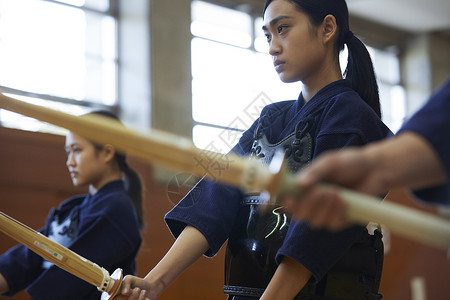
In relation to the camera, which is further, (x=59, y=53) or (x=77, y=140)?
(x=59, y=53)

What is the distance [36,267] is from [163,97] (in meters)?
3.06

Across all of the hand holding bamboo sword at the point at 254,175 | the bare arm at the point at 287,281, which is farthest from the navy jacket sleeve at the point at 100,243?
the hand holding bamboo sword at the point at 254,175

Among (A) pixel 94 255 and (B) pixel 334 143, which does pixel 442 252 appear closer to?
(A) pixel 94 255

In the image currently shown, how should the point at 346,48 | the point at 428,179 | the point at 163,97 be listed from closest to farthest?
the point at 428,179 < the point at 346,48 < the point at 163,97

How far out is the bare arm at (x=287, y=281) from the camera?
1.25 metres

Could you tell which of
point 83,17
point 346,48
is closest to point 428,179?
point 346,48

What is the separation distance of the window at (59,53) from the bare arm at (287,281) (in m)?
3.61

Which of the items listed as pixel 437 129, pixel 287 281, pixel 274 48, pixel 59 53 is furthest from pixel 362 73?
pixel 59 53

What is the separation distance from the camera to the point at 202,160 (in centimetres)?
90

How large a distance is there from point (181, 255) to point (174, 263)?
0.02 metres

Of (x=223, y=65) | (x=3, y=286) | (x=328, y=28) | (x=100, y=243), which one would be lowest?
(x=3, y=286)

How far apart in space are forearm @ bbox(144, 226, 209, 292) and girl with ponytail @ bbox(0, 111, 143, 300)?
815 mm

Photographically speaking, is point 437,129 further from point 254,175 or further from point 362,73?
point 362,73

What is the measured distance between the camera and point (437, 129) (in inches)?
30.8
